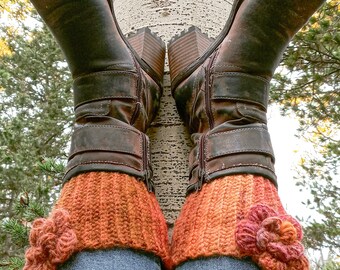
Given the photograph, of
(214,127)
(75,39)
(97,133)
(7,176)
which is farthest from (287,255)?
(7,176)

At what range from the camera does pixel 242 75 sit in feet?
3.60

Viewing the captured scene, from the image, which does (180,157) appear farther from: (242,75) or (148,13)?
(148,13)

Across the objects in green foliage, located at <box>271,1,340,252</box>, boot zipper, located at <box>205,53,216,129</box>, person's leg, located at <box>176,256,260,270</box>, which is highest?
green foliage, located at <box>271,1,340,252</box>

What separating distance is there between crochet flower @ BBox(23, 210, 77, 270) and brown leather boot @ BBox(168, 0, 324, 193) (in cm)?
28

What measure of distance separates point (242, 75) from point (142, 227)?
0.38 metres

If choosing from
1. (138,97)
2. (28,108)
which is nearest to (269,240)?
(138,97)

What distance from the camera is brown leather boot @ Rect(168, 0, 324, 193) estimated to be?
1.03 meters

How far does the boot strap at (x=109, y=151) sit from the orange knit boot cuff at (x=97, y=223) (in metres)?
0.02

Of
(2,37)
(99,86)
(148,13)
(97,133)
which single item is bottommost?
(97,133)

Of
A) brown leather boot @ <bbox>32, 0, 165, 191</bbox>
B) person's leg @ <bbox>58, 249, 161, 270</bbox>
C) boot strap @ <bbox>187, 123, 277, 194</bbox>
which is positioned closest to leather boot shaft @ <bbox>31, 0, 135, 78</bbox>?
brown leather boot @ <bbox>32, 0, 165, 191</bbox>

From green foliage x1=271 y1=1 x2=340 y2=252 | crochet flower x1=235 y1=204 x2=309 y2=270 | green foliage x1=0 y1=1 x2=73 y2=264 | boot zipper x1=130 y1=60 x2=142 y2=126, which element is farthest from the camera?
green foliage x1=0 y1=1 x2=73 y2=264

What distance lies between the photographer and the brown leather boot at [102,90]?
103 cm

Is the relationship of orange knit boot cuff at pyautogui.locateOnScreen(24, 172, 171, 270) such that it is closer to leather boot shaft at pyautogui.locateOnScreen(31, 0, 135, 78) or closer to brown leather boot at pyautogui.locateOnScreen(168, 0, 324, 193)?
→ brown leather boot at pyautogui.locateOnScreen(168, 0, 324, 193)

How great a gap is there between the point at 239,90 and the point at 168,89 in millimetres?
270
